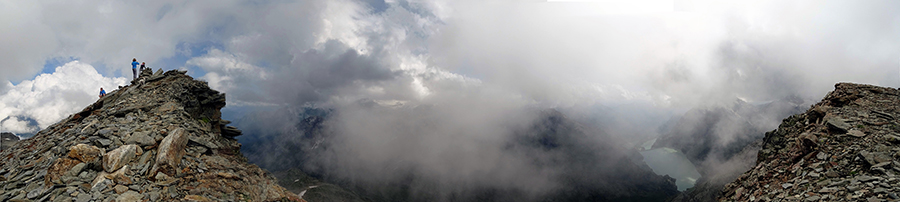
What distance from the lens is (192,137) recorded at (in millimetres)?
21906

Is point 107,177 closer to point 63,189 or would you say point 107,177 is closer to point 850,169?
point 63,189

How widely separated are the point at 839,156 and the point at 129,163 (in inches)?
1833

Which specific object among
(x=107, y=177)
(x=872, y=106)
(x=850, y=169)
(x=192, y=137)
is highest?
(x=872, y=106)

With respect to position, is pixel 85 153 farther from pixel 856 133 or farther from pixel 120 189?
pixel 856 133

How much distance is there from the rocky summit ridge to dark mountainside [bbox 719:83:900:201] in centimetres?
3669

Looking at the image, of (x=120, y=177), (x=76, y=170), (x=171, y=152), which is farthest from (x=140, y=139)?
(x=120, y=177)

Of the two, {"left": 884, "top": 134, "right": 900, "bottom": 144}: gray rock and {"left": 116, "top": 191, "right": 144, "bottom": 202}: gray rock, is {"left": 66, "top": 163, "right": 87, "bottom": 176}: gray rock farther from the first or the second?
{"left": 884, "top": 134, "right": 900, "bottom": 144}: gray rock

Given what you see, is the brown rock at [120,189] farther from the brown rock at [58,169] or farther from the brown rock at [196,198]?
the brown rock at [58,169]

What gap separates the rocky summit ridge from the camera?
45.3 feet

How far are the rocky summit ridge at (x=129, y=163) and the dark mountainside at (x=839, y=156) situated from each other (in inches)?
1445

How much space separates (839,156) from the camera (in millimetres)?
20094

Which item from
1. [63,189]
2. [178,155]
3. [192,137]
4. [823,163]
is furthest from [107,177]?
[823,163]

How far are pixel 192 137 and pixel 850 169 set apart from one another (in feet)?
154

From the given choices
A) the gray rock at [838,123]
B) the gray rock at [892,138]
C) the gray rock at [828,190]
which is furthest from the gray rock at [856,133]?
the gray rock at [828,190]
